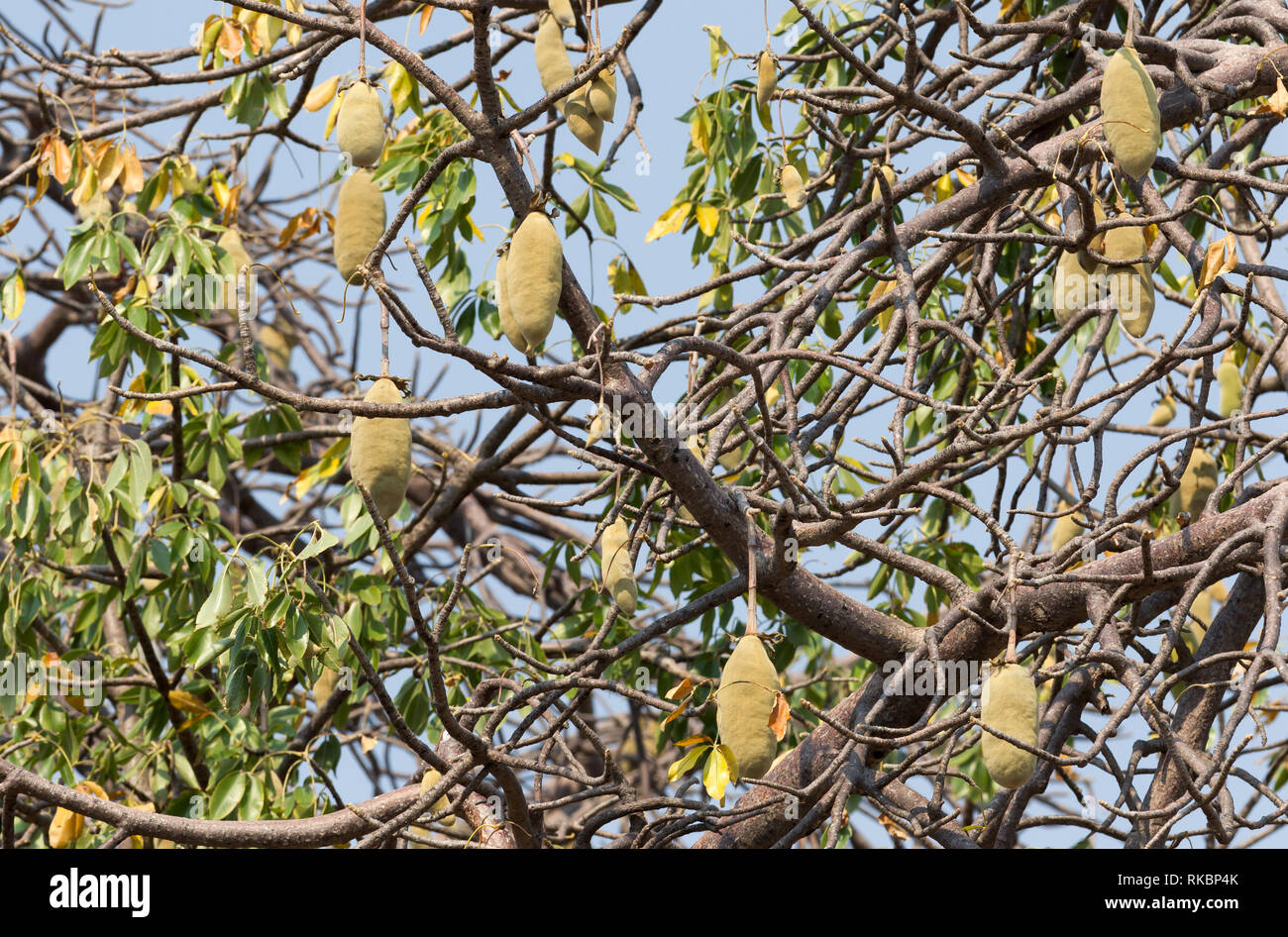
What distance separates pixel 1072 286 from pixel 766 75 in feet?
2.33

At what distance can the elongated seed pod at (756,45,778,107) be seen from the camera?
8.38 feet

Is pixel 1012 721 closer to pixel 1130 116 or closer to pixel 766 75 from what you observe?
pixel 1130 116

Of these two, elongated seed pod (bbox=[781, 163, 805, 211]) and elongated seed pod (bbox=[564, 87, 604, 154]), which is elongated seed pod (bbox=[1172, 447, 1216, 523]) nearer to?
elongated seed pod (bbox=[781, 163, 805, 211])

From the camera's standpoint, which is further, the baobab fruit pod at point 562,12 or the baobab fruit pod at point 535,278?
the baobab fruit pod at point 562,12

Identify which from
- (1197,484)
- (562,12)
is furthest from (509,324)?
(1197,484)

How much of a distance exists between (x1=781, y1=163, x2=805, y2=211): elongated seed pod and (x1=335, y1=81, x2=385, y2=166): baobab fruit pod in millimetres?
1199

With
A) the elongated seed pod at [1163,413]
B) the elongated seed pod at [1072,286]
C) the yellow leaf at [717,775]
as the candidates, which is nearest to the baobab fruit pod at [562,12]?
the elongated seed pod at [1072,286]

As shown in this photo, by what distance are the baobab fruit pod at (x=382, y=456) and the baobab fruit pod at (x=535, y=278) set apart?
197 mm

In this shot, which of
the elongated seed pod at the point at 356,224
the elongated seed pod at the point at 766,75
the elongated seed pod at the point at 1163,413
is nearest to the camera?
the elongated seed pod at the point at 356,224

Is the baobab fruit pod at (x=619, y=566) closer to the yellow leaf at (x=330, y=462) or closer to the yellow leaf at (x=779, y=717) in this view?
the yellow leaf at (x=779, y=717)

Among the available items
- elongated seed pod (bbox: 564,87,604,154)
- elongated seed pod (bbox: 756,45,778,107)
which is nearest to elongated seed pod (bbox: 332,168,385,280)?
elongated seed pod (bbox: 564,87,604,154)

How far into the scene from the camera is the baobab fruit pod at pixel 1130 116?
6.21 feet

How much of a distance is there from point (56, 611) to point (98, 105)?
195 cm

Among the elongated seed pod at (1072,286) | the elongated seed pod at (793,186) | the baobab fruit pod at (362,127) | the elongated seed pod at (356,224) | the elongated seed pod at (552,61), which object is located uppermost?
the elongated seed pod at (793,186)
